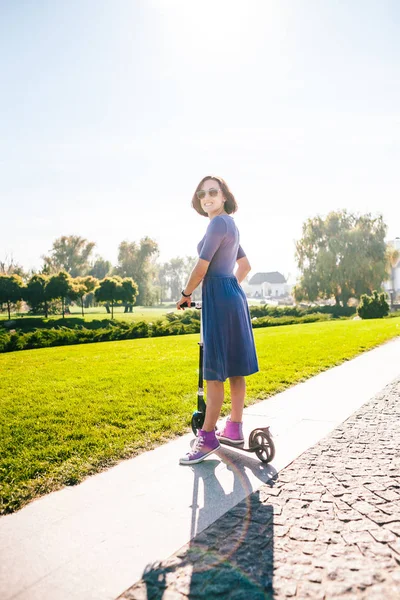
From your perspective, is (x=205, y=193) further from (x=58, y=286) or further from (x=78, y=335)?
(x=58, y=286)

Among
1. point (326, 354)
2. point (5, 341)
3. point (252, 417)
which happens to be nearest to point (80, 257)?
point (5, 341)

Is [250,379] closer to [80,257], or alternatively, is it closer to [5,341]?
[5,341]

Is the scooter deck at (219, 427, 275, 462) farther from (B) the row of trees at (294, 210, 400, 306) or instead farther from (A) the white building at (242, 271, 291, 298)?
(A) the white building at (242, 271, 291, 298)

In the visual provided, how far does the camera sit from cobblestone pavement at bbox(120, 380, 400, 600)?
1.77 meters

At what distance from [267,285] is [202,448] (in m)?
104

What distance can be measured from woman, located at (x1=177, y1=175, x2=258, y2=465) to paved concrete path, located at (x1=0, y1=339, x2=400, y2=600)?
295 mm

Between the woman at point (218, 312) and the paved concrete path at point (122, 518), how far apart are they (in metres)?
0.30

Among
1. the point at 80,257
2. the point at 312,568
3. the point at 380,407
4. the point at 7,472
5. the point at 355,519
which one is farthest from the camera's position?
the point at 80,257

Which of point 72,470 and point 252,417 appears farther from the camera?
point 252,417

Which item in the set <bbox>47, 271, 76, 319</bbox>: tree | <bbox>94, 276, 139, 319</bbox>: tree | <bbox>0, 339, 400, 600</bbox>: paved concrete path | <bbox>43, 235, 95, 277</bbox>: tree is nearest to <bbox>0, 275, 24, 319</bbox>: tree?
<bbox>47, 271, 76, 319</bbox>: tree

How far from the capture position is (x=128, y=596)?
1.74 m

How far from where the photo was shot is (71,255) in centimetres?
5491

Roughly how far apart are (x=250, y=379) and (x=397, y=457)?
326 cm

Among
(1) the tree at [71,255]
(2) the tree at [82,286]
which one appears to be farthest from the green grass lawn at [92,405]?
(1) the tree at [71,255]
